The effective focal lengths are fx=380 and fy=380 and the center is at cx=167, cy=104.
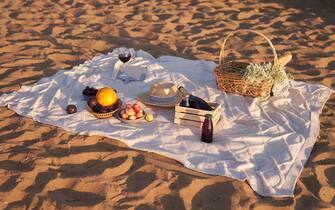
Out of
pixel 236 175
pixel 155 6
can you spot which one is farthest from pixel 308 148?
pixel 155 6

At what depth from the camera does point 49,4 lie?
712 cm

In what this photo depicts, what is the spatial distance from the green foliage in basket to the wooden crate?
1.48 ft

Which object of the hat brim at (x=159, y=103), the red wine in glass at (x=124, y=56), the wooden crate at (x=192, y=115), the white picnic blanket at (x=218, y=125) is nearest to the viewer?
the white picnic blanket at (x=218, y=125)

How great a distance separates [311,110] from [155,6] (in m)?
4.31

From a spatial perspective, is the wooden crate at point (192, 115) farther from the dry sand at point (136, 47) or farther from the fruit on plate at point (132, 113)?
the dry sand at point (136, 47)

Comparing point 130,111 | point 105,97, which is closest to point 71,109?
point 105,97

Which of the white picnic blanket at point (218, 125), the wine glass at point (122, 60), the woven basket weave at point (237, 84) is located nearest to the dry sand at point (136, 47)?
the white picnic blanket at point (218, 125)

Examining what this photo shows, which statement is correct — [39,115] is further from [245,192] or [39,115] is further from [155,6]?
[155,6]

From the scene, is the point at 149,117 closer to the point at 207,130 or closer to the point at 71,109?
the point at 207,130

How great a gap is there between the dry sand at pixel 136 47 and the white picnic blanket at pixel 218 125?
3.4 inches

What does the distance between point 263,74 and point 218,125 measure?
2.07ft

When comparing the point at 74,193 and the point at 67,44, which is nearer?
the point at 74,193

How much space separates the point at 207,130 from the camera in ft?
9.91

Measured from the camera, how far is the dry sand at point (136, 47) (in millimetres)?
2596
